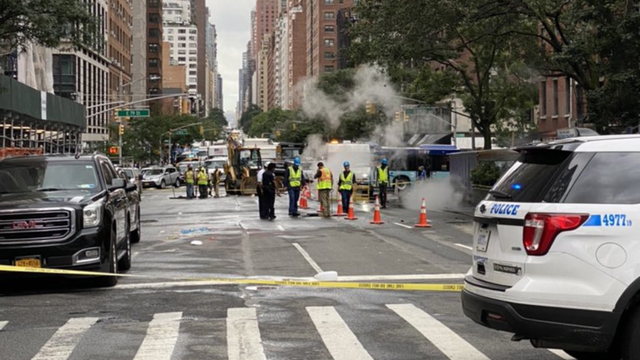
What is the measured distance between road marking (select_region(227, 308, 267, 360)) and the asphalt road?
19mm

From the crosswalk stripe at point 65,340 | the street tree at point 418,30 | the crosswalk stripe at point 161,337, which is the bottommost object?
the crosswalk stripe at point 65,340

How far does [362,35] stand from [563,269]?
2631 centimetres

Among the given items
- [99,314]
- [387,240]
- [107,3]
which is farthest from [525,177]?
[107,3]

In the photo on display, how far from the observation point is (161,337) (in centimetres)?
779

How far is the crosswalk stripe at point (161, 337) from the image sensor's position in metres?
7.06

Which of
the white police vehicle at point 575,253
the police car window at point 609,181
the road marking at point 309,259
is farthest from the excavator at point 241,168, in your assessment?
the police car window at point 609,181

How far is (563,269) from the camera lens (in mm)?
5426

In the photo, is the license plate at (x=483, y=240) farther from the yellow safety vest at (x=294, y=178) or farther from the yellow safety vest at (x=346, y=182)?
the yellow safety vest at (x=346, y=182)

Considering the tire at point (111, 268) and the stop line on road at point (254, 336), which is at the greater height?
the tire at point (111, 268)

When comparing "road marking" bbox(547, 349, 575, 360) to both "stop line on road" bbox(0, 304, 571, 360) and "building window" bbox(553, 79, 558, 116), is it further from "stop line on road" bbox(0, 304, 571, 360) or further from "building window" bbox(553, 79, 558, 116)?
"building window" bbox(553, 79, 558, 116)

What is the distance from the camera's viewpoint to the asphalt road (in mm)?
7250

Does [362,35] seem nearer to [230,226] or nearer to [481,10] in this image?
[481,10]

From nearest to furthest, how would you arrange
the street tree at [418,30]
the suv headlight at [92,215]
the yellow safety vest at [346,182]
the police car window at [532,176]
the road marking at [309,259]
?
the police car window at [532,176] → the suv headlight at [92,215] → the road marking at [309,259] → the yellow safety vest at [346,182] → the street tree at [418,30]

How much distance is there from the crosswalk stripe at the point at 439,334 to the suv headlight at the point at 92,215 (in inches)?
171
